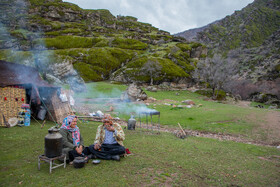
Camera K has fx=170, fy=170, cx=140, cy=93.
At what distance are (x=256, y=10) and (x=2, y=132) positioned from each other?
16253 cm

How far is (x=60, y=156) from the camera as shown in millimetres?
4941

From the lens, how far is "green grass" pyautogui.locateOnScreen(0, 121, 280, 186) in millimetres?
4438

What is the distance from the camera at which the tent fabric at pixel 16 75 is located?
10.6 m

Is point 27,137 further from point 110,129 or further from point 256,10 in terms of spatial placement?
point 256,10

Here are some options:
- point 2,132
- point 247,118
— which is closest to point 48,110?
point 2,132

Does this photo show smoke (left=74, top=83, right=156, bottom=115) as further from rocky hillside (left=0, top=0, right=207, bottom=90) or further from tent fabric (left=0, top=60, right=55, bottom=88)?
tent fabric (left=0, top=60, right=55, bottom=88)

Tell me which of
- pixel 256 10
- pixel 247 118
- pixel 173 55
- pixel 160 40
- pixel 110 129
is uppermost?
pixel 256 10

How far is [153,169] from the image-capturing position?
527 cm

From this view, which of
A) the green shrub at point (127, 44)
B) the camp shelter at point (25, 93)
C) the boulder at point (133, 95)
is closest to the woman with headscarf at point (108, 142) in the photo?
the camp shelter at point (25, 93)

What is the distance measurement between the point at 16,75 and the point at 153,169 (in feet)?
37.4

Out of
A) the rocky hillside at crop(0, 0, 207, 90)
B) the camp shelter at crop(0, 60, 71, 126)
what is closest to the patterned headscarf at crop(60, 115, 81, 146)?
the camp shelter at crop(0, 60, 71, 126)

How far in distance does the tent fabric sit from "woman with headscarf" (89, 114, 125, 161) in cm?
802

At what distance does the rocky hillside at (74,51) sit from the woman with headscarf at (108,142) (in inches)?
882

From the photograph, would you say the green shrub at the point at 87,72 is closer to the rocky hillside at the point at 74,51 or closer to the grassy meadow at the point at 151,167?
the rocky hillside at the point at 74,51
